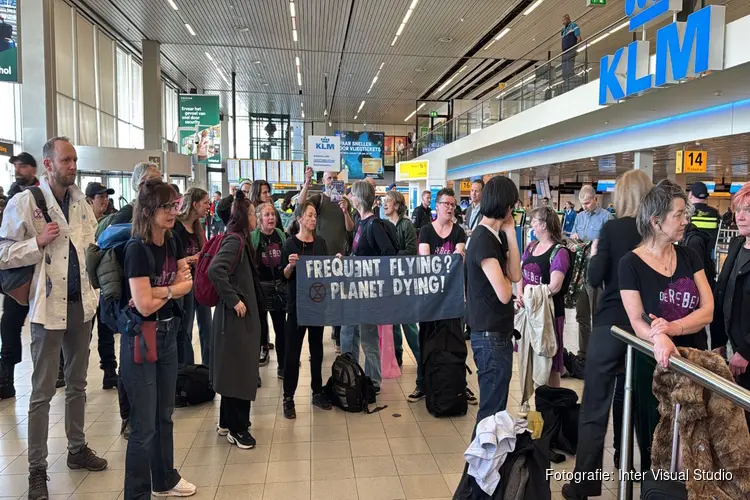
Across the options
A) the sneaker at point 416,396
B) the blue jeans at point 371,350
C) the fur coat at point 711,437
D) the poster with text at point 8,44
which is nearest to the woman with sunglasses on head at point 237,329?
the blue jeans at point 371,350

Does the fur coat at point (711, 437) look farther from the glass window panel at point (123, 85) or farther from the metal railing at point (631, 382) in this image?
the glass window panel at point (123, 85)

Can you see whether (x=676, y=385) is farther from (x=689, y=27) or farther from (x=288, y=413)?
(x=689, y=27)

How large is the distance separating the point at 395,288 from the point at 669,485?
266cm

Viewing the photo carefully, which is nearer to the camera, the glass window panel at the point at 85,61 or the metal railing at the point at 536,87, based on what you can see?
the metal railing at the point at 536,87

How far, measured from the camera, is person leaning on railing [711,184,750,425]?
2.56m

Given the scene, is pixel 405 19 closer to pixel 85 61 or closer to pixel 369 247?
pixel 85 61

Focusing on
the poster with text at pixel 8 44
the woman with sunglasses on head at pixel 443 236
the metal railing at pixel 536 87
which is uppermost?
the metal railing at pixel 536 87

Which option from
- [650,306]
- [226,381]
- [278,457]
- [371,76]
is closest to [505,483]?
[650,306]

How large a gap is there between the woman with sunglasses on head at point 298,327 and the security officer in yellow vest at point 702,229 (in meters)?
2.89

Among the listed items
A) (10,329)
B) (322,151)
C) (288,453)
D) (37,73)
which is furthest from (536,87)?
(10,329)

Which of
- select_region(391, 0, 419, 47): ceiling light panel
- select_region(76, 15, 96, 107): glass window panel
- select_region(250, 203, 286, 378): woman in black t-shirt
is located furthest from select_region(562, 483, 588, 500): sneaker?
select_region(76, 15, 96, 107): glass window panel

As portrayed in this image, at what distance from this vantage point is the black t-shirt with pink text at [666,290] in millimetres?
2416

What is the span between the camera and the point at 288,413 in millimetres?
4070

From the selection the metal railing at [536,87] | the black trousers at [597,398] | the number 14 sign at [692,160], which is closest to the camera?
the black trousers at [597,398]
